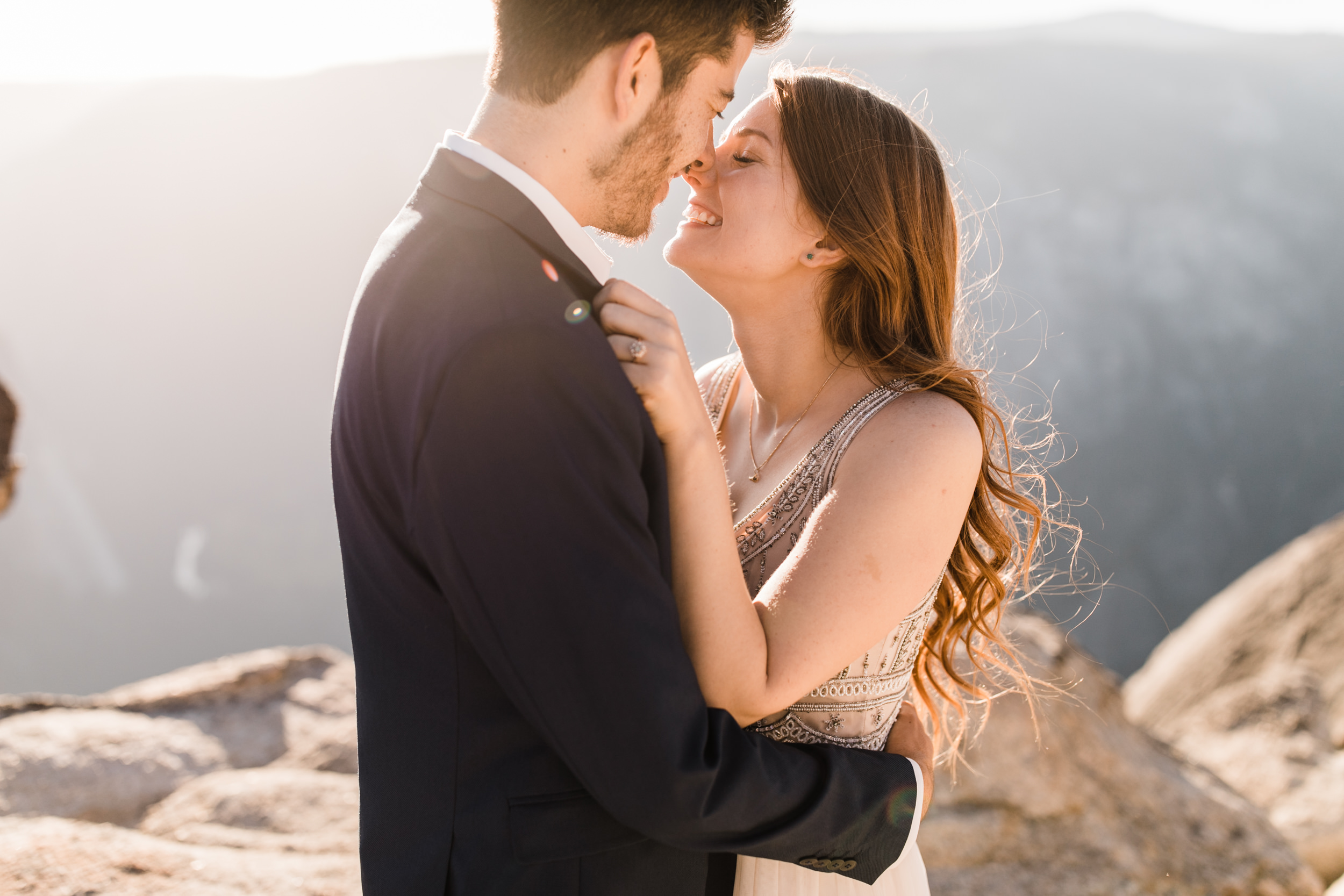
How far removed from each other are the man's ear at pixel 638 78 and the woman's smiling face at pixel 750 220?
57 cm

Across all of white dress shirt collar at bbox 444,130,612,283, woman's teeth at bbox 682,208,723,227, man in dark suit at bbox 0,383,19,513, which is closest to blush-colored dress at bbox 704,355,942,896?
woman's teeth at bbox 682,208,723,227

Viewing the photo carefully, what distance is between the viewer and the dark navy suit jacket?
1.02m

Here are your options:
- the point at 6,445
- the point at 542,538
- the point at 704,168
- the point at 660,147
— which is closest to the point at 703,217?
the point at 704,168

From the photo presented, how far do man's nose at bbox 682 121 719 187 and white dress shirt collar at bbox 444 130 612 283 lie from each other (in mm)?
352

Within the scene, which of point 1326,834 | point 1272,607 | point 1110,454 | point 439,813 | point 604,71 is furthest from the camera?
point 1110,454

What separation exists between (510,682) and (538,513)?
0.77 feet

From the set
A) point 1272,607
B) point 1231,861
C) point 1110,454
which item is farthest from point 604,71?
point 1110,454

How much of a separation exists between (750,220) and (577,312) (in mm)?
955

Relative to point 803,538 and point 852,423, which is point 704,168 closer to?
point 852,423

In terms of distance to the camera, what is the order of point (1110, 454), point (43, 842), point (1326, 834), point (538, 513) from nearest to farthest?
point (538, 513), point (43, 842), point (1326, 834), point (1110, 454)

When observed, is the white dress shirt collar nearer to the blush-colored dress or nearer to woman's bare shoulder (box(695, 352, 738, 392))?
the blush-colored dress

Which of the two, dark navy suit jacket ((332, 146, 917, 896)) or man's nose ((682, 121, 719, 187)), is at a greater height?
man's nose ((682, 121, 719, 187))

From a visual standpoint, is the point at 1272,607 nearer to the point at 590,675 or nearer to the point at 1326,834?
the point at 1326,834

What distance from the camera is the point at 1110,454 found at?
21547 mm
